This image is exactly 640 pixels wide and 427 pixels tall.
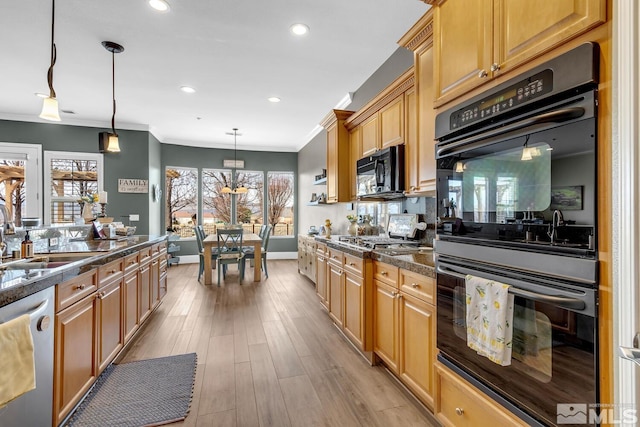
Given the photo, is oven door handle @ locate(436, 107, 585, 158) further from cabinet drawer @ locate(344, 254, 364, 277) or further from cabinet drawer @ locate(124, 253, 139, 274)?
cabinet drawer @ locate(124, 253, 139, 274)

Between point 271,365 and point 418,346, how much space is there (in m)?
1.22

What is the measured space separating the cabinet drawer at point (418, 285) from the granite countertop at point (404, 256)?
0.04m

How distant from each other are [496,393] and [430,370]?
0.51 m

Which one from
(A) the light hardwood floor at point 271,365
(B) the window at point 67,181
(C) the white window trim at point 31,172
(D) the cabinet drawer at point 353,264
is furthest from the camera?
(B) the window at point 67,181

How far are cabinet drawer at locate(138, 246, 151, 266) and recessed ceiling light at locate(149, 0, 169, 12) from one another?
2104 millimetres

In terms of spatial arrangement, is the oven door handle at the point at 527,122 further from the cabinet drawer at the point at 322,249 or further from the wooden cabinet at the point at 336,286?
the cabinet drawer at the point at 322,249

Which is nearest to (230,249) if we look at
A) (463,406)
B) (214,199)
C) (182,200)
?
(214,199)

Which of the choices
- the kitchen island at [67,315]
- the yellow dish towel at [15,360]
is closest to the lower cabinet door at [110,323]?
the kitchen island at [67,315]

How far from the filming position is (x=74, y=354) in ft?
5.64

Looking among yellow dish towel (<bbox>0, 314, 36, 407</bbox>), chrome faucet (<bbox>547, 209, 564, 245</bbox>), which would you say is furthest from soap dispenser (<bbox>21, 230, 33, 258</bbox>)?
chrome faucet (<bbox>547, 209, 564, 245</bbox>)

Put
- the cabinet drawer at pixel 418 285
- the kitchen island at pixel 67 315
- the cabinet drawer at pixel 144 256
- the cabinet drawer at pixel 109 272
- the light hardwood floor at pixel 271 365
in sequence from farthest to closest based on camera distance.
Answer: the cabinet drawer at pixel 144 256 < the cabinet drawer at pixel 109 272 < the light hardwood floor at pixel 271 365 < the cabinet drawer at pixel 418 285 < the kitchen island at pixel 67 315

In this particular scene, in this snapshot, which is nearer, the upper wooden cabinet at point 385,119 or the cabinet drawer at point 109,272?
the cabinet drawer at point 109,272

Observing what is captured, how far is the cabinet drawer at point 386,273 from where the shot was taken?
2.08 metres

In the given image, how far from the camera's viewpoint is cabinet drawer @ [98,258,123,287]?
2.05 m
